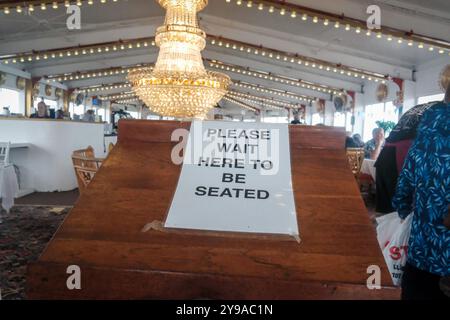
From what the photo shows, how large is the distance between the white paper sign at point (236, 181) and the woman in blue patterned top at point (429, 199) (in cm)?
47

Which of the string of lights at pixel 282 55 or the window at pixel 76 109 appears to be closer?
the string of lights at pixel 282 55

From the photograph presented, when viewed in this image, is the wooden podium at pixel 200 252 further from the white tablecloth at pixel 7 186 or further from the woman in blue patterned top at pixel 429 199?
the white tablecloth at pixel 7 186

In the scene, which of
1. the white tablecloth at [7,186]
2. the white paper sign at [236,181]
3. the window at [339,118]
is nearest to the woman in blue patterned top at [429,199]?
the white paper sign at [236,181]

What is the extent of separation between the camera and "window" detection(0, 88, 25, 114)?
37.8 feet

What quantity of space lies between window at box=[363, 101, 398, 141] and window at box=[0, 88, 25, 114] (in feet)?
37.7

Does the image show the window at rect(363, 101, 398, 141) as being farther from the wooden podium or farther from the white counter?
the wooden podium

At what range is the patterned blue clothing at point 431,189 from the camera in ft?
3.24

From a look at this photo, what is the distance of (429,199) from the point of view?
1.01m

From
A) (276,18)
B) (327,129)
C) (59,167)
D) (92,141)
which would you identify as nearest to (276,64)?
(276,18)

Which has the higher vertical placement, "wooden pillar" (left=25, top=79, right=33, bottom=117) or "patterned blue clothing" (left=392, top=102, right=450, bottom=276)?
"wooden pillar" (left=25, top=79, right=33, bottom=117)

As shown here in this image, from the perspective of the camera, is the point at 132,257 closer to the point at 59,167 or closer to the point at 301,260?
the point at 301,260

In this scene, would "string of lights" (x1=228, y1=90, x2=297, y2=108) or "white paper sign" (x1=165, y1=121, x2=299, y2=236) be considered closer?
"white paper sign" (x1=165, y1=121, x2=299, y2=236)

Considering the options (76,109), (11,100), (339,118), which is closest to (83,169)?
(11,100)

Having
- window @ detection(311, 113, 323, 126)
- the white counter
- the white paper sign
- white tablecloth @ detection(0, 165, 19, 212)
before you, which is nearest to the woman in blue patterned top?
the white paper sign
